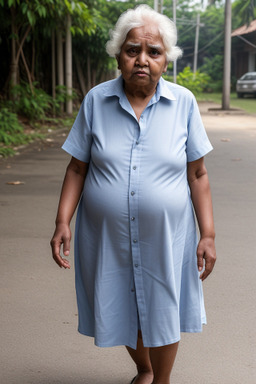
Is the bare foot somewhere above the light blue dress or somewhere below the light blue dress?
below

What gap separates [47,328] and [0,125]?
941cm

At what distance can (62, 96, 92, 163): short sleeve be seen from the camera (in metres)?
2.63

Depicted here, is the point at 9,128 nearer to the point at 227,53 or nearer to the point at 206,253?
the point at 206,253

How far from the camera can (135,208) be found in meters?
2.53

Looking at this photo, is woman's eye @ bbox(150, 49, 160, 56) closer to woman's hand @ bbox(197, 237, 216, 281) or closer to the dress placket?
the dress placket

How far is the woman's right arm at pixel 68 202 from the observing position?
2711 millimetres

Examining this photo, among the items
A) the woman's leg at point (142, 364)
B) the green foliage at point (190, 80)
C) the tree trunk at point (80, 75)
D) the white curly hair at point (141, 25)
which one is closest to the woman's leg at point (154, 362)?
the woman's leg at point (142, 364)

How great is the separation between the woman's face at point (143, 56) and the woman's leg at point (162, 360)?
1057 millimetres

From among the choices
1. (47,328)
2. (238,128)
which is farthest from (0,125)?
(47,328)

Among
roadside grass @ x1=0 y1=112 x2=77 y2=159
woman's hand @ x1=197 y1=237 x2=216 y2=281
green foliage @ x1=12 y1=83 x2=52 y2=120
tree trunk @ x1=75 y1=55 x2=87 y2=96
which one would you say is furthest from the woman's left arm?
tree trunk @ x1=75 y1=55 x2=87 y2=96

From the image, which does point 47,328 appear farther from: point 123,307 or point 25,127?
point 25,127

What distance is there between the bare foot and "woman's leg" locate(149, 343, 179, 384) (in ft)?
0.58

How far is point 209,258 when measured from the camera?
8.82 feet

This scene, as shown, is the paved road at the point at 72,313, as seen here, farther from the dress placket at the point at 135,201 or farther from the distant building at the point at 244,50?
the distant building at the point at 244,50
